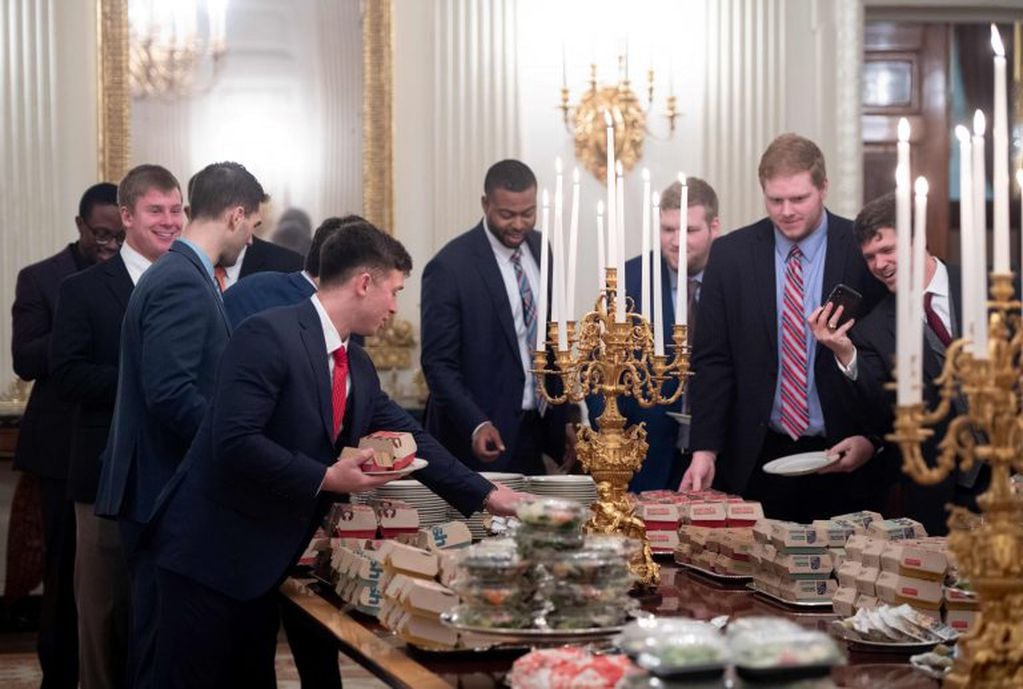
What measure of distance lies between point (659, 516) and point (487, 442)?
143 cm

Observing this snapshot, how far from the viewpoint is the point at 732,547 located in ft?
14.0

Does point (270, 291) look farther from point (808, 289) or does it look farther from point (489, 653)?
point (489, 653)

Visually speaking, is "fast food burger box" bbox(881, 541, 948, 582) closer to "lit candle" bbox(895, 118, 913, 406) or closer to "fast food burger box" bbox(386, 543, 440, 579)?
"fast food burger box" bbox(386, 543, 440, 579)

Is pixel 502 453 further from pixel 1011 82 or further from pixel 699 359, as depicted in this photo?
pixel 1011 82

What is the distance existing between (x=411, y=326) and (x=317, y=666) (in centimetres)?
340

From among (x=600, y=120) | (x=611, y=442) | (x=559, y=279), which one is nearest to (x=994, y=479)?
(x=611, y=442)

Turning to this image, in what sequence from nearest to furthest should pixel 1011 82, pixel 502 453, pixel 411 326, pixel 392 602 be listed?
1. pixel 392 602
2. pixel 502 453
3. pixel 411 326
4. pixel 1011 82

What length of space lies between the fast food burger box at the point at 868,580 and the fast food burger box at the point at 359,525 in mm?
1412

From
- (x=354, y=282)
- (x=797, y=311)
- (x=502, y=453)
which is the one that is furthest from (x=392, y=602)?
(x=502, y=453)

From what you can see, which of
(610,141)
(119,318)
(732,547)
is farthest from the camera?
(119,318)

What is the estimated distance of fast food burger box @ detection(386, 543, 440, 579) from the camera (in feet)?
11.8

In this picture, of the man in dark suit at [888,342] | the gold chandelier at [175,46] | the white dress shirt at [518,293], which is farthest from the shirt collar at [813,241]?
the gold chandelier at [175,46]

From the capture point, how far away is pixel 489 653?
344 cm

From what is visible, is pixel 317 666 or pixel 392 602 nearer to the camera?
pixel 392 602
